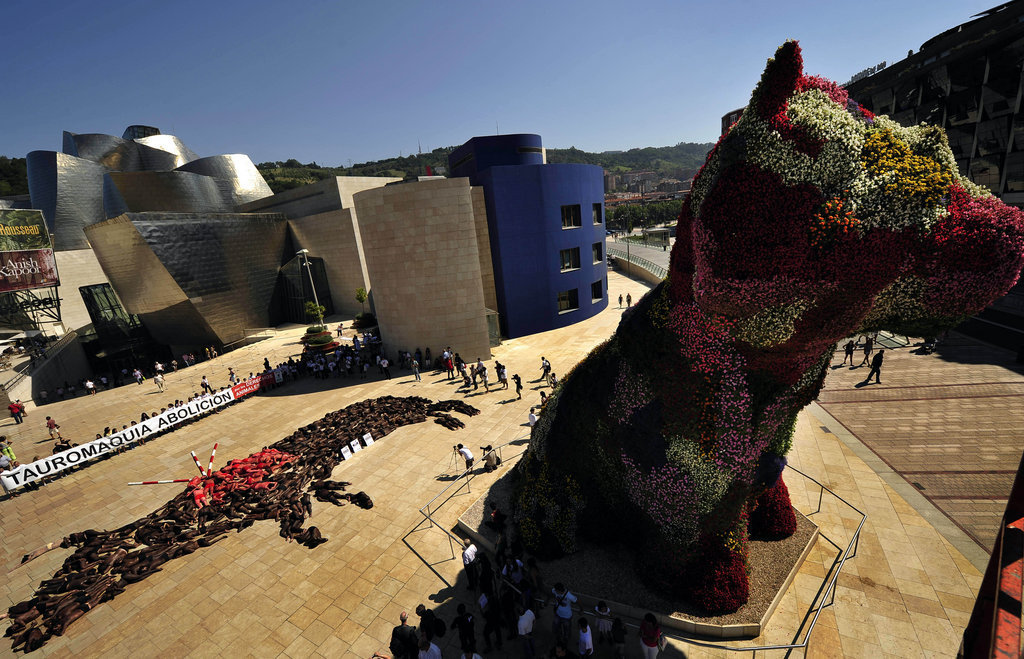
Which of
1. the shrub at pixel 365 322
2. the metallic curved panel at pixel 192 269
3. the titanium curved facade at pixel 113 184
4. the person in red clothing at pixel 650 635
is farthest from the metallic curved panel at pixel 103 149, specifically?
the person in red clothing at pixel 650 635

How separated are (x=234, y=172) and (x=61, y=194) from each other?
56.4 feet

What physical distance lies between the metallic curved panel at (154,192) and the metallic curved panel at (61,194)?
277 centimetres

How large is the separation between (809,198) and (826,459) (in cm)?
1175

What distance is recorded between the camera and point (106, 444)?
57.0 feet

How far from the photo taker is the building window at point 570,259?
3261 centimetres

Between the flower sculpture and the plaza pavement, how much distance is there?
2.84 meters

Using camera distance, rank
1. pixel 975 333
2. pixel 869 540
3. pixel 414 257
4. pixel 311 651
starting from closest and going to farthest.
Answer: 1. pixel 311 651
2. pixel 869 540
3. pixel 975 333
4. pixel 414 257

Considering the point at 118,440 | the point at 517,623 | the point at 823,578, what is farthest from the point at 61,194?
the point at 823,578

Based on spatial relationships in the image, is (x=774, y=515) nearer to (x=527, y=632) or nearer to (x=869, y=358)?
(x=527, y=632)

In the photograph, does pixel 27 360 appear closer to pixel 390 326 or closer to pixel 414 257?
pixel 390 326

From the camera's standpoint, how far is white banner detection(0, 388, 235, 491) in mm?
15440

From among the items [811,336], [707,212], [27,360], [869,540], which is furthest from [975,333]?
[27,360]

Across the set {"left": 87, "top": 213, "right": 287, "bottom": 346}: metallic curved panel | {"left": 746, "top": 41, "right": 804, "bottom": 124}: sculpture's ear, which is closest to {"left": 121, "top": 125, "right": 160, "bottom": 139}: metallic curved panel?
Answer: {"left": 87, "top": 213, "right": 287, "bottom": 346}: metallic curved panel

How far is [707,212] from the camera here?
5.05m
